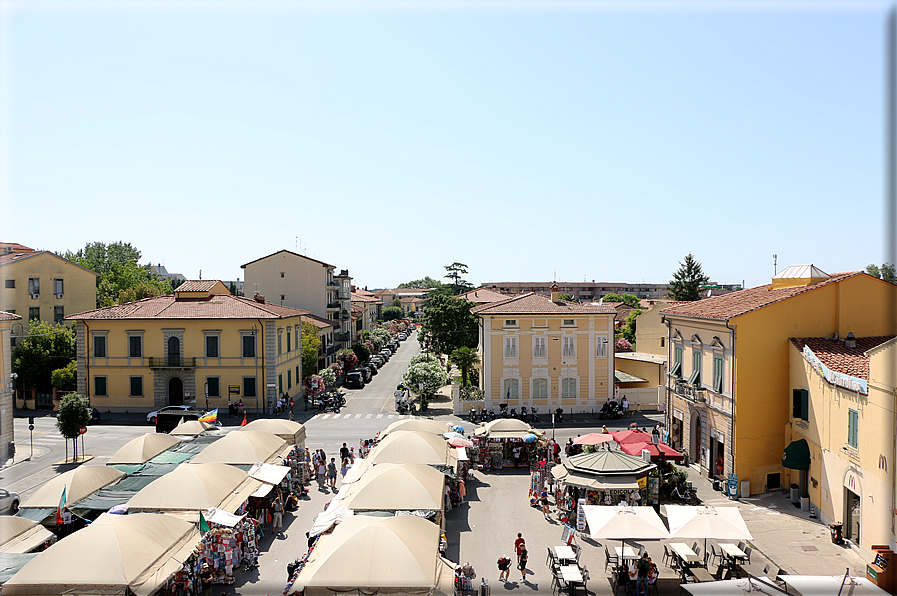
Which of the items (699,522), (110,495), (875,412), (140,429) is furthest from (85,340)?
(875,412)

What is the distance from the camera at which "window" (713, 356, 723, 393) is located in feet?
78.1

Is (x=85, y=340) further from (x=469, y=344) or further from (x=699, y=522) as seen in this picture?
(x=699, y=522)

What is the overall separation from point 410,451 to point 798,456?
13151 mm

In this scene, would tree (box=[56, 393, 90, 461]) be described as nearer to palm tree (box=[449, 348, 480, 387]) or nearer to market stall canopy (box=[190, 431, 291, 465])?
market stall canopy (box=[190, 431, 291, 465])

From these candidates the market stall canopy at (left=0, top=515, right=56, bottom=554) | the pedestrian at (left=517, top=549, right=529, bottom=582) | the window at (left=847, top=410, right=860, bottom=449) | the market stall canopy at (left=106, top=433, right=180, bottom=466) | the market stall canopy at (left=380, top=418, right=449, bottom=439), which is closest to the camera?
the market stall canopy at (left=0, top=515, right=56, bottom=554)

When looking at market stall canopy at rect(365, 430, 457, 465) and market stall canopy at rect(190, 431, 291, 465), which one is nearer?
market stall canopy at rect(365, 430, 457, 465)

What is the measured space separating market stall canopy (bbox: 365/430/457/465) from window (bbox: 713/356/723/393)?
35.7ft

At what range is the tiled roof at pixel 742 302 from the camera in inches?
881

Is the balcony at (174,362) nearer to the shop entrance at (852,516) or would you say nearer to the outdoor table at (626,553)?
the outdoor table at (626,553)

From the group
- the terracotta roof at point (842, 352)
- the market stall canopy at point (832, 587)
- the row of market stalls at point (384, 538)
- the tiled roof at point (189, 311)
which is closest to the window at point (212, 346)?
the tiled roof at point (189, 311)

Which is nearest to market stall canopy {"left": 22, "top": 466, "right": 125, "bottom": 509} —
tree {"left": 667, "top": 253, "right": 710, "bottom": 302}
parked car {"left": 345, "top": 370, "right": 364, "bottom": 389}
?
parked car {"left": 345, "top": 370, "right": 364, "bottom": 389}

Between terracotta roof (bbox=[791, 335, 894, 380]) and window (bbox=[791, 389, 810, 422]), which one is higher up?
terracotta roof (bbox=[791, 335, 894, 380])

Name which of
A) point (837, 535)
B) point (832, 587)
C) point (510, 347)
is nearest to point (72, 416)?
point (510, 347)

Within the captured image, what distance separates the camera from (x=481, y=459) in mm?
26797
